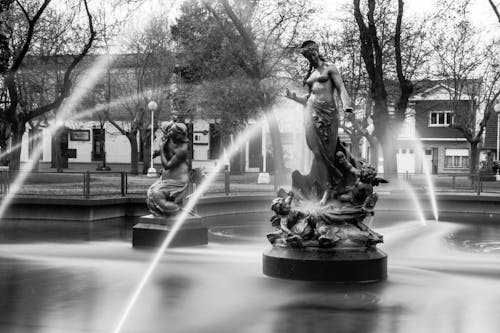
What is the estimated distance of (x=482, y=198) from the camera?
1019 inches

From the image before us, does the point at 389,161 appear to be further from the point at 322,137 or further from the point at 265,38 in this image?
the point at 322,137

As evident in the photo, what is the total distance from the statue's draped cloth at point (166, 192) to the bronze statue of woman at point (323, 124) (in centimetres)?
353

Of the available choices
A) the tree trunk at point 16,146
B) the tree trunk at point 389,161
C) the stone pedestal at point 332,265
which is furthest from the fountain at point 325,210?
the tree trunk at point 16,146

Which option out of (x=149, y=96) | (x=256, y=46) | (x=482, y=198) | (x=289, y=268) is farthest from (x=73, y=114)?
(x=289, y=268)

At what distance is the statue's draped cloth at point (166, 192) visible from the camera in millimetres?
13930

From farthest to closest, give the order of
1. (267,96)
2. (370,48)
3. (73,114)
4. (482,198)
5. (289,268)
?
(73,114)
(267,96)
(370,48)
(482,198)
(289,268)

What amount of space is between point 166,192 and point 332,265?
188 inches

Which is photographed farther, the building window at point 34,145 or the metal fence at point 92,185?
the building window at point 34,145

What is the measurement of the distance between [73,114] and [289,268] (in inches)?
2032

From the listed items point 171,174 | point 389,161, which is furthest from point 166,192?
point 389,161

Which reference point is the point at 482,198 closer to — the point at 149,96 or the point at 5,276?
the point at 5,276

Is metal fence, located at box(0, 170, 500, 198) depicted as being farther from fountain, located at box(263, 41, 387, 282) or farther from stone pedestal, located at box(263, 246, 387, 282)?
stone pedestal, located at box(263, 246, 387, 282)

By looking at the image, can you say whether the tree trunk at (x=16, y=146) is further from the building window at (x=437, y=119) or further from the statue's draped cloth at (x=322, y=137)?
the building window at (x=437, y=119)

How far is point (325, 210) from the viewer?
10.5 metres
